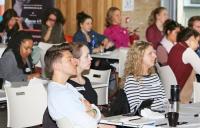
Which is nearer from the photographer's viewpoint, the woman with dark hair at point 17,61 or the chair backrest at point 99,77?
the woman with dark hair at point 17,61

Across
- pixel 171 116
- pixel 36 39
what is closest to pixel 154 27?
pixel 36 39

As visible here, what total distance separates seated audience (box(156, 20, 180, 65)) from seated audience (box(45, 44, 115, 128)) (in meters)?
4.31

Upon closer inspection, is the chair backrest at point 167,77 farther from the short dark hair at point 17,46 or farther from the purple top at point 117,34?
the purple top at point 117,34

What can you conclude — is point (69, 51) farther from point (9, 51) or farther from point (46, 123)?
point (9, 51)

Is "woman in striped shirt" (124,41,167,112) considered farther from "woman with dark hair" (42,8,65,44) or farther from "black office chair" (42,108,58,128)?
"woman with dark hair" (42,8,65,44)

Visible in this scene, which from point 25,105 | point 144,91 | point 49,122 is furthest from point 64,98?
point 25,105

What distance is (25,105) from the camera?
510 centimetres

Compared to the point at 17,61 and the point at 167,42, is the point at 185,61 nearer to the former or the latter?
the point at 167,42

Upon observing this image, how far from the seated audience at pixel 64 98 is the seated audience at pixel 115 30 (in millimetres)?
5905

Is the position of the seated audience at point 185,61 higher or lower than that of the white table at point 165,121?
higher

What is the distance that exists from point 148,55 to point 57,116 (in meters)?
1.55

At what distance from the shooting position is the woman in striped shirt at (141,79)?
4.63m

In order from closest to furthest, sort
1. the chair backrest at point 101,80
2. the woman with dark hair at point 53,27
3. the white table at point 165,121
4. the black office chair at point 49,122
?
the black office chair at point 49,122 → the white table at point 165,121 → the chair backrest at point 101,80 → the woman with dark hair at point 53,27

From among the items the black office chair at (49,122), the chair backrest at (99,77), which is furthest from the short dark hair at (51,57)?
the chair backrest at (99,77)
